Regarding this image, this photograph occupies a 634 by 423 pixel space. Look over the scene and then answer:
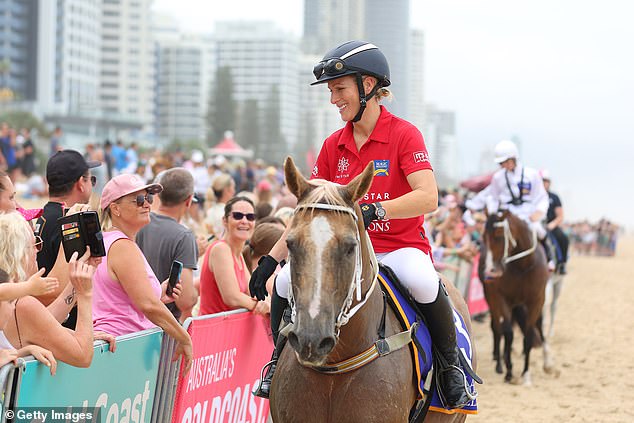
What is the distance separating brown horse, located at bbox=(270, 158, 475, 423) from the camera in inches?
147

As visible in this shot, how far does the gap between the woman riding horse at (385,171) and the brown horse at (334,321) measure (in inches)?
12.8

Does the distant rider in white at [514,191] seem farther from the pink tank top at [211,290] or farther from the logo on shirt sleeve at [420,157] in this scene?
→ the logo on shirt sleeve at [420,157]

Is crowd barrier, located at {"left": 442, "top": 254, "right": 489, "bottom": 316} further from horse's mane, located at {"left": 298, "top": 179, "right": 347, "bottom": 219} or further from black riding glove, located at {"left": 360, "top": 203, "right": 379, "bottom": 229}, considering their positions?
horse's mane, located at {"left": 298, "top": 179, "right": 347, "bottom": 219}

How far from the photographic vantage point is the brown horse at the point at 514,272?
1200cm

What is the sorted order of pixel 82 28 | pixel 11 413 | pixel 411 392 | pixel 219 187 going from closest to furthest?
pixel 11 413 → pixel 411 392 → pixel 219 187 → pixel 82 28

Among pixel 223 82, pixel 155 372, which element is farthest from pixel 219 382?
pixel 223 82

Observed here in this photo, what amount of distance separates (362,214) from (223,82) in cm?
12511

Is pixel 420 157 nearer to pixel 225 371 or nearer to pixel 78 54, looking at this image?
pixel 225 371

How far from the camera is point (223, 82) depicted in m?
127

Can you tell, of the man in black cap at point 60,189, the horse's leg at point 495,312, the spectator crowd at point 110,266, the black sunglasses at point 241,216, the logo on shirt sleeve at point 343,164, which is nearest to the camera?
the spectator crowd at point 110,266

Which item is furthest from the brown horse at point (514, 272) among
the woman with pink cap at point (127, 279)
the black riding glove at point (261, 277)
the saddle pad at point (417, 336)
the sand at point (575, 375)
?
the black riding glove at point (261, 277)

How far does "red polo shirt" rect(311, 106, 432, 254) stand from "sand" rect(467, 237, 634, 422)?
481cm

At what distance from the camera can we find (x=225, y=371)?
21.2ft

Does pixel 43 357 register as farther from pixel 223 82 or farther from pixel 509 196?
pixel 223 82
